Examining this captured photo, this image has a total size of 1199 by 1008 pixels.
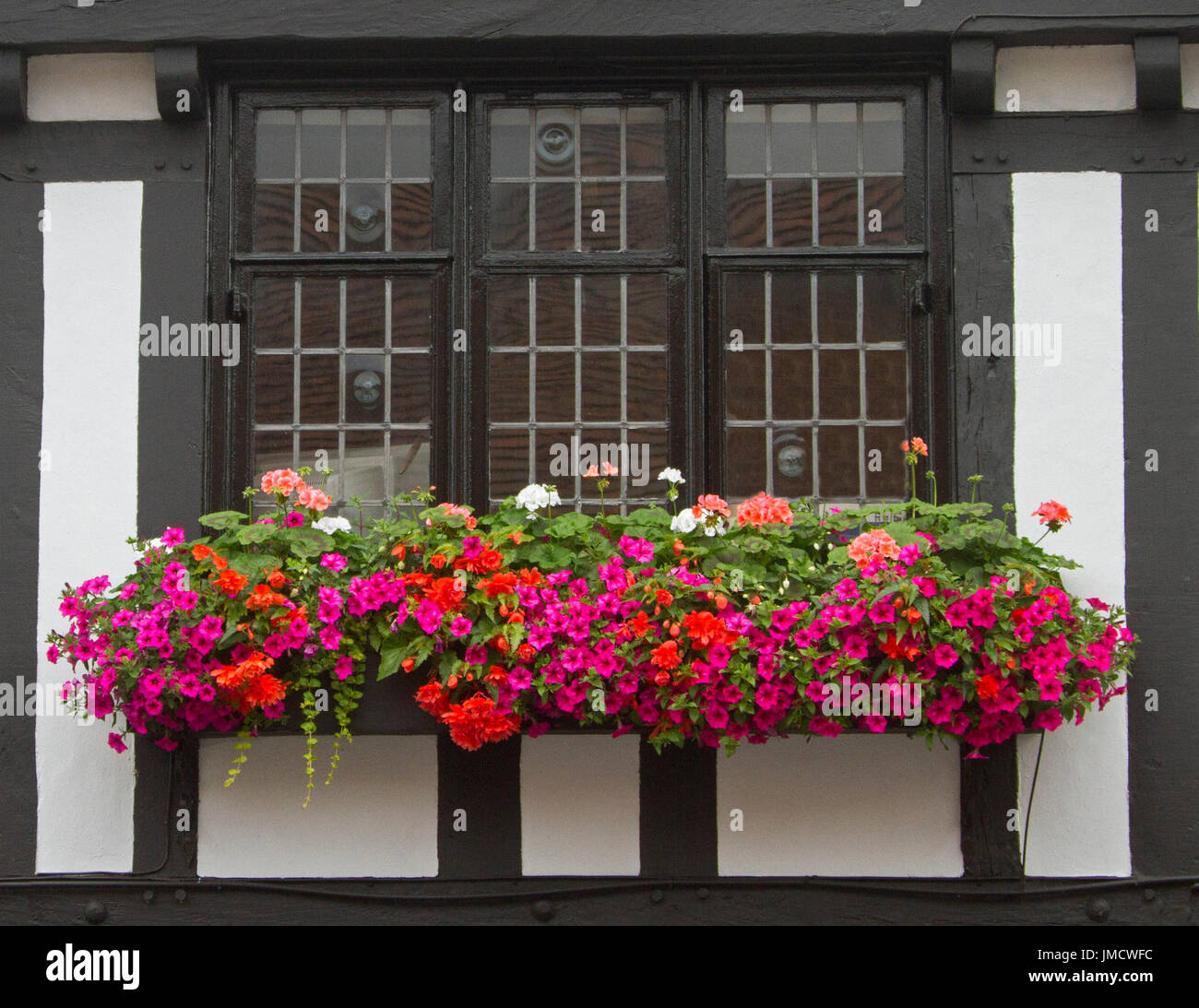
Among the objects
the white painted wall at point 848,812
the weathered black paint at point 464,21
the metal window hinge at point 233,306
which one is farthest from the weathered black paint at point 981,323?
the metal window hinge at point 233,306

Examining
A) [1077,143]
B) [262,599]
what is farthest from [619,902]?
[1077,143]

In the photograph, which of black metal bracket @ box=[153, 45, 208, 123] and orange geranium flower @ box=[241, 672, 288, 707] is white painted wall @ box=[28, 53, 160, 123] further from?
orange geranium flower @ box=[241, 672, 288, 707]

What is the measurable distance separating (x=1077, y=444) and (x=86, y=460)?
336 centimetres

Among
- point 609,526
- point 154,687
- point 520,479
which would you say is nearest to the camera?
point 154,687

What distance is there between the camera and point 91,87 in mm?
4617

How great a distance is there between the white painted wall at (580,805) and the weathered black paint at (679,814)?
0.04m

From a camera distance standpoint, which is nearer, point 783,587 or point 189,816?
point 783,587

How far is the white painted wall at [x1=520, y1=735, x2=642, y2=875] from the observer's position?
4.33m

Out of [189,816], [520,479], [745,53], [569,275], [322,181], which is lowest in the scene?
[189,816]

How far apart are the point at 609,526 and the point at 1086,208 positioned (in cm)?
195

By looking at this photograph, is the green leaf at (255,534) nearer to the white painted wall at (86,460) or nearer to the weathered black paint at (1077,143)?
the white painted wall at (86,460)

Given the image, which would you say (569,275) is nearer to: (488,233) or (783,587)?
(488,233)

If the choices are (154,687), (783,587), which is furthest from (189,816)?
(783,587)

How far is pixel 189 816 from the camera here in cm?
438
